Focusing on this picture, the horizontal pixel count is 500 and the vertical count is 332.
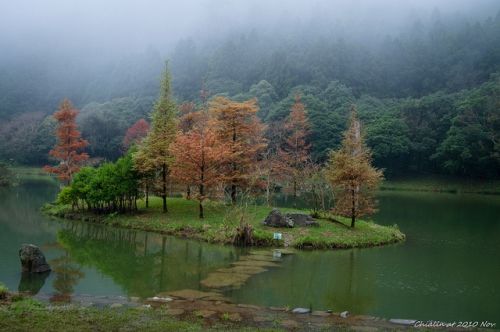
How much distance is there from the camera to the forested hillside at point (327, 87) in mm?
75250

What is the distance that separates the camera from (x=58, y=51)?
180 metres

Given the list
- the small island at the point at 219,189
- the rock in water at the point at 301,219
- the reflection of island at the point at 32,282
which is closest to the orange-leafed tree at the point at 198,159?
the small island at the point at 219,189

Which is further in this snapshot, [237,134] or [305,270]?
[237,134]

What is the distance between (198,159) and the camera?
30562 millimetres

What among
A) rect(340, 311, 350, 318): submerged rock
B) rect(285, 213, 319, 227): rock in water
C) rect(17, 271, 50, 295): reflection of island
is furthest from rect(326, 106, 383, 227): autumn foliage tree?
rect(17, 271, 50, 295): reflection of island

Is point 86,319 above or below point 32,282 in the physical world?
above

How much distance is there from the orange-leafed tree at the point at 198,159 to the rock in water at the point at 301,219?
19.4ft

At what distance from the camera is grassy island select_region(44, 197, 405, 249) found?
25.5 metres

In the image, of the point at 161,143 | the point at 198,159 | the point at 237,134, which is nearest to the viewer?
the point at 198,159

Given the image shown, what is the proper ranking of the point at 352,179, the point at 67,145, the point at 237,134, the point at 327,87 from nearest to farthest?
the point at 352,179 < the point at 237,134 < the point at 67,145 < the point at 327,87

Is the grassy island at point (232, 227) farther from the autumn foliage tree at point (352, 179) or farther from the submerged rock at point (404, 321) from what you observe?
the submerged rock at point (404, 321)

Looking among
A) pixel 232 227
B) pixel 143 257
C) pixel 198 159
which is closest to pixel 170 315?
pixel 143 257

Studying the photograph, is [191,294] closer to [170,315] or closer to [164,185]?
[170,315]

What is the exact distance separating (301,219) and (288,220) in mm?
926
